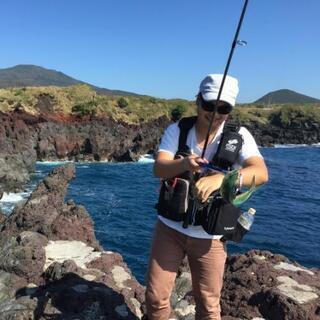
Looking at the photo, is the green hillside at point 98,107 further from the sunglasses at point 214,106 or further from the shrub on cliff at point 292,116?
the sunglasses at point 214,106

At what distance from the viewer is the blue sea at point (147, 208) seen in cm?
1983

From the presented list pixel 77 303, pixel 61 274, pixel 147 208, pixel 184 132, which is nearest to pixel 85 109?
pixel 147 208

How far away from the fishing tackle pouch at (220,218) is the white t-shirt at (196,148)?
0.50ft

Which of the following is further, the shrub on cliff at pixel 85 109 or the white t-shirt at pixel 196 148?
the shrub on cliff at pixel 85 109

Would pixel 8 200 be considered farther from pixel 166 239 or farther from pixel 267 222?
pixel 166 239

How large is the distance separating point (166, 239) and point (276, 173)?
41.7 metres

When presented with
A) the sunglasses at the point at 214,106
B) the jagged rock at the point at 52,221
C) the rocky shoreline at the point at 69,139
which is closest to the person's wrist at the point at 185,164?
the sunglasses at the point at 214,106

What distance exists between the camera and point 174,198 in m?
4.18

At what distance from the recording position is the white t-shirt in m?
4.22

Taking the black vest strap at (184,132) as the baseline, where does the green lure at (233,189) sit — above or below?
below

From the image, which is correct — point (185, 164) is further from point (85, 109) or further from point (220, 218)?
point (85, 109)

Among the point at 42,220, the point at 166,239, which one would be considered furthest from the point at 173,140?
the point at 42,220

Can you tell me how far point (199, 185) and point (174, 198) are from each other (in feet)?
1.27

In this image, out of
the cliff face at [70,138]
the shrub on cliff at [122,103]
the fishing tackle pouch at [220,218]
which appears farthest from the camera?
the shrub on cliff at [122,103]
